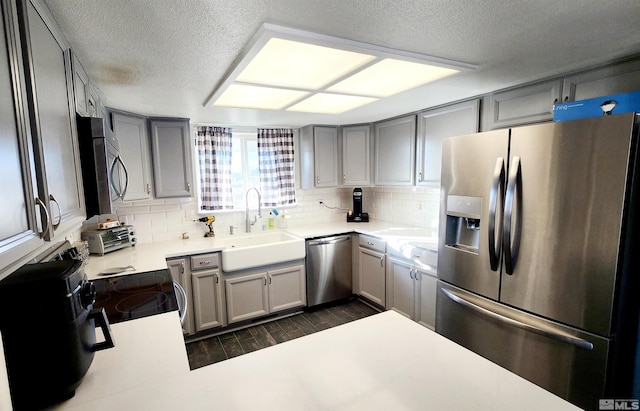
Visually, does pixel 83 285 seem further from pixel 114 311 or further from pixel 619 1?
pixel 619 1

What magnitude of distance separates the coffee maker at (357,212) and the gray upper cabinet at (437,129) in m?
1.11

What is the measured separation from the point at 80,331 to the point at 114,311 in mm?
741

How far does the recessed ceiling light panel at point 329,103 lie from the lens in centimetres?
Result: 223

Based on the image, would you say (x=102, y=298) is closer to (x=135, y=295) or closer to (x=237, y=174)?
(x=135, y=295)

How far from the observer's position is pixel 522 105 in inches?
82.5

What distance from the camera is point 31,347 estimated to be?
806mm

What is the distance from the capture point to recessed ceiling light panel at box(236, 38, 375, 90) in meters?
1.36

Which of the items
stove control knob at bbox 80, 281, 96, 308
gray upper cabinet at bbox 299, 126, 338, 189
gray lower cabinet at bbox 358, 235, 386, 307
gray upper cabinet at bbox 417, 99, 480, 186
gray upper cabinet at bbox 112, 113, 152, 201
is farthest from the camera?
gray upper cabinet at bbox 299, 126, 338, 189

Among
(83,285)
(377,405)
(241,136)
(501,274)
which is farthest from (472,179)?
(241,136)

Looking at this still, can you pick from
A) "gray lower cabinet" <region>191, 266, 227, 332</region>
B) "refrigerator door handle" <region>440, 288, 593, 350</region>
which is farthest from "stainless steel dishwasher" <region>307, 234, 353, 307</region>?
"refrigerator door handle" <region>440, 288, 593, 350</region>

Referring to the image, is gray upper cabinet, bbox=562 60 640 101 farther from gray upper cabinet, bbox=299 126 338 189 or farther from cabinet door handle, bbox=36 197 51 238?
cabinet door handle, bbox=36 197 51 238

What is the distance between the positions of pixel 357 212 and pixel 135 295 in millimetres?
2846

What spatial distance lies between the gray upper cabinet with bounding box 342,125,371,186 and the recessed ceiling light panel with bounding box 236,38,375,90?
5.96ft

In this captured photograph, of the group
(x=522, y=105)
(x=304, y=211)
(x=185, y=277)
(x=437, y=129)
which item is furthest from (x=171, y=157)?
(x=522, y=105)
